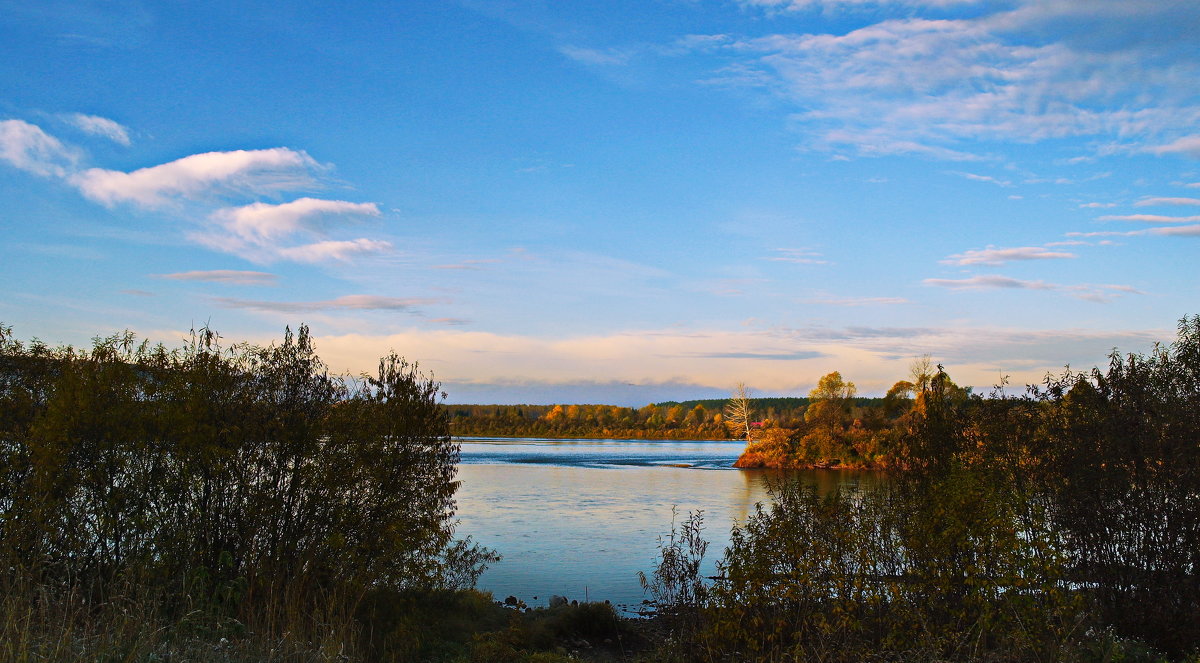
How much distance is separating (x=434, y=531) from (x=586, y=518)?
19.5 metres

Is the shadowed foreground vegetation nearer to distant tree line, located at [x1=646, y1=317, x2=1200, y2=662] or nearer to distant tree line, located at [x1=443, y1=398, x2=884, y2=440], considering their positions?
distant tree line, located at [x1=646, y1=317, x2=1200, y2=662]

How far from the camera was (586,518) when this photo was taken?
3356 cm

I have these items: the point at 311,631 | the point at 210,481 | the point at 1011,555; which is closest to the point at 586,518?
the point at 210,481

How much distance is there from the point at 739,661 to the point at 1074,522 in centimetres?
559

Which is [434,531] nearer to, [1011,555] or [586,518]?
[1011,555]

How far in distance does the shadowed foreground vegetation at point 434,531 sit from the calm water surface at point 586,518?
4420 millimetres

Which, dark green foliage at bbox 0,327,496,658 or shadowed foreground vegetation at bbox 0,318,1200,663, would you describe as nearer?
shadowed foreground vegetation at bbox 0,318,1200,663

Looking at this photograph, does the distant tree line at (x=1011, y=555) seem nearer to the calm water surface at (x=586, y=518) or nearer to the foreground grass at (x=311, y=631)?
the foreground grass at (x=311, y=631)

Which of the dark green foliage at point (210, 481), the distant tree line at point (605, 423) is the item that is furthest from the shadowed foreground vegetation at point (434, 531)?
the distant tree line at point (605, 423)

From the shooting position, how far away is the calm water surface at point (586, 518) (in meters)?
21.5

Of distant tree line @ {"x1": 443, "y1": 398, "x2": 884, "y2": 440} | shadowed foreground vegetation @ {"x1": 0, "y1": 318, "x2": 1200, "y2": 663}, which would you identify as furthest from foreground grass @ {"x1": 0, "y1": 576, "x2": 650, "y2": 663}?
distant tree line @ {"x1": 443, "y1": 398, "x2": 884, "y2": 440}

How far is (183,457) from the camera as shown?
11930mm

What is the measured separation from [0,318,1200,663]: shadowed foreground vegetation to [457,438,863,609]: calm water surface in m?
4.42

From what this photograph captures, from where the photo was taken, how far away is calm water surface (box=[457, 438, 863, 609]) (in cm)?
2150
